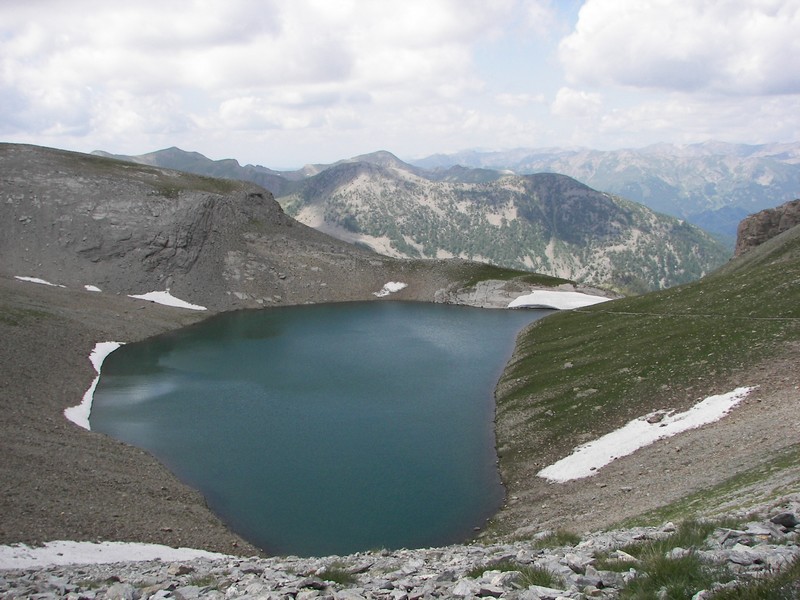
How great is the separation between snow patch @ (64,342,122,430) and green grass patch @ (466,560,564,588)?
128 ft

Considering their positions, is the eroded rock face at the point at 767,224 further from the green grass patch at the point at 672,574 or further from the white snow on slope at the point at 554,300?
the green grass patch at the point at 672,574

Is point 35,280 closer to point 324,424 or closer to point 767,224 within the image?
point 324,424

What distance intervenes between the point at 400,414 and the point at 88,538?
80.9 ft

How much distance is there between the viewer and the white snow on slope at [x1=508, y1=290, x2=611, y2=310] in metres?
90.3

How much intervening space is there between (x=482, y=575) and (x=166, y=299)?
85906 millimetres

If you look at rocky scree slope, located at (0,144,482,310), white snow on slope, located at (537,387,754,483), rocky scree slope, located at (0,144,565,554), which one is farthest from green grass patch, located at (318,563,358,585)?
rocky scree slope, located at (0,144,482,310)

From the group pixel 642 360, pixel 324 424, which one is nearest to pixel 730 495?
pixel 642 360

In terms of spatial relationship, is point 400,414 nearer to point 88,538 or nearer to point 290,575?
point 88,538

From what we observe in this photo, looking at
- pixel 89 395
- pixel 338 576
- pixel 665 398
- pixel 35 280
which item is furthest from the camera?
pixel 35 280

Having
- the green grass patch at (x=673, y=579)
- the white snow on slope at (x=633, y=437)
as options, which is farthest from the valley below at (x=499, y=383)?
the green grass patch at (x=673, y=579)

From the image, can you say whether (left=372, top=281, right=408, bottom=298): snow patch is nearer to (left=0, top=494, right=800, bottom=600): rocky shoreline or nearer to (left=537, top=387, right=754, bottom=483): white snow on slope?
(left=537, top=387, right=754, bottom=483): white snow on slope

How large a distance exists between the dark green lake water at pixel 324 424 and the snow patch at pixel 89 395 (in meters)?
0.70

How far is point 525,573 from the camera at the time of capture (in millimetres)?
11570

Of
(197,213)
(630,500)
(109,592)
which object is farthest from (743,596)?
(197,213)
